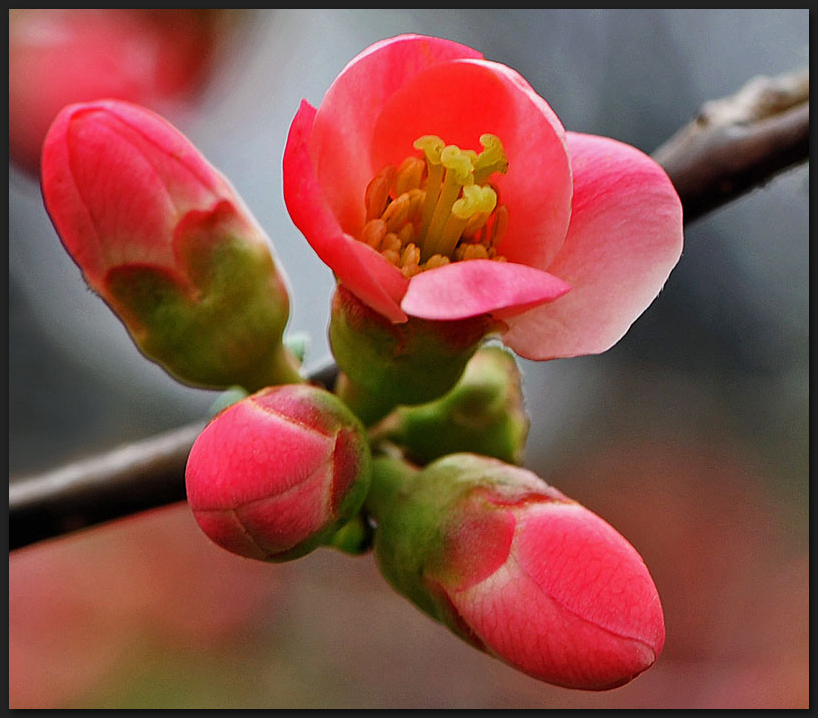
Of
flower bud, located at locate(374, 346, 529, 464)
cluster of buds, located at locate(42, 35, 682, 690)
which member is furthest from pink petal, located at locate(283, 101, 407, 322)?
flower bud, located at locate(374, 346, 529, 464)

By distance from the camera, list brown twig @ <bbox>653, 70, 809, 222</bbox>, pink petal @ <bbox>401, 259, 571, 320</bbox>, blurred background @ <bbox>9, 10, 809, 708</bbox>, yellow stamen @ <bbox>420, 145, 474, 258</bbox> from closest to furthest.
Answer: pink petal @ <bbox>401, 259, 571, 320</bbox> < yellow stamen @ <bbox>420, 145, 474, 258</bbox> < brown twig @ <bbox>653, 70, 809, 222</bbox> < blurred background @ <bbox>9, 10, 809, 708</bbox>

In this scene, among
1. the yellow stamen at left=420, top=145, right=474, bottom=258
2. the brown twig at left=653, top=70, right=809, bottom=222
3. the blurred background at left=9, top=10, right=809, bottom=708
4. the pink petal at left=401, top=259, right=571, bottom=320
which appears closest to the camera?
the pink petal at left=401, top=259, right=571, bottom=320

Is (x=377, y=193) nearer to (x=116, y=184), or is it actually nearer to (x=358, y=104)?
(x=358, y=104)

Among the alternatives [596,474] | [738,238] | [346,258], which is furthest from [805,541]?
[346,258]

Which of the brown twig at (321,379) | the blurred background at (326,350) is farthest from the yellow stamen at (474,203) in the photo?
the blurred background at (326,350)

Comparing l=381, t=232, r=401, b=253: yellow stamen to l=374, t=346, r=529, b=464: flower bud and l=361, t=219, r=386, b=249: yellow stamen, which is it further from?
l=374, t=346, r=529, b=464: flower bud

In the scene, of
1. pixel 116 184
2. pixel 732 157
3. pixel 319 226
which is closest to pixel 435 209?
pixel 319 226
